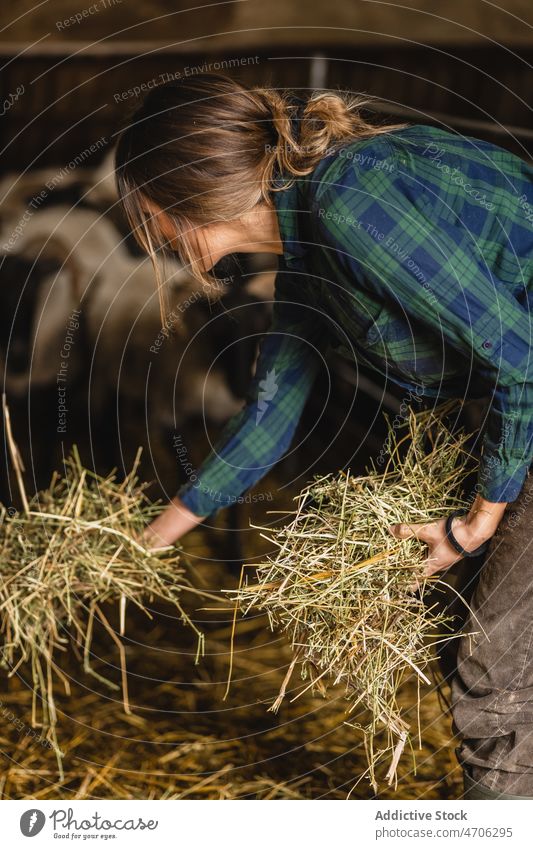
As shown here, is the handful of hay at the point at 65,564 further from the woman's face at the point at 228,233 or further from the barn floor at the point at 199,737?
the woman's face at the point at 228,233

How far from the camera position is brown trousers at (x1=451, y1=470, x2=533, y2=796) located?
93cm

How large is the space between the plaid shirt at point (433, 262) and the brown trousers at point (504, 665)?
81 mm

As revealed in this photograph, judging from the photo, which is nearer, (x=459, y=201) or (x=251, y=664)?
(x=459, y=201)

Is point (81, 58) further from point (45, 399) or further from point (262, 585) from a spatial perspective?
point (262, 585)

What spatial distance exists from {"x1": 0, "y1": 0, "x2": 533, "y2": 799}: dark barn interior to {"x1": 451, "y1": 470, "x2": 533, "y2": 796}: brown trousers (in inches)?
10.9

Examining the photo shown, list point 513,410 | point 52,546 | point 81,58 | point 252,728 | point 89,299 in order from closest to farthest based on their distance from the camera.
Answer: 1. point 513,410
2. point 52,546
3. point 252,728
4. point 89,299
5. point 81,58

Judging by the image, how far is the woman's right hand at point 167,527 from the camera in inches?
45.8

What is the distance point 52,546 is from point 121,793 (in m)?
0.38

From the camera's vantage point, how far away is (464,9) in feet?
5.10

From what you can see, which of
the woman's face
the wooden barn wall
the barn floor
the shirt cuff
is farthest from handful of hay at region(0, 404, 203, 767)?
the wooden barn wall

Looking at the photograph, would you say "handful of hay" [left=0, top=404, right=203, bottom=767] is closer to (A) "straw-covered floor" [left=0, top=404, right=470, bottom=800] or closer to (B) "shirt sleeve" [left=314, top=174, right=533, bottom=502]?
(A) "straw-covered floor" [left=0, top=404, right=470, bottom=800]

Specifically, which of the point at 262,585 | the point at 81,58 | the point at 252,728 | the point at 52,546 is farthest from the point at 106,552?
the point at 81,58

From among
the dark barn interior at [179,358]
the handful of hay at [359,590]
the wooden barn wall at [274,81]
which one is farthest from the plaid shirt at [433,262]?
the wooden barn wall at [274,81]

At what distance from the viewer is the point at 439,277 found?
2.64 ft
